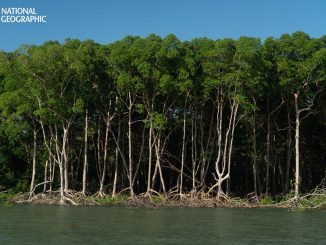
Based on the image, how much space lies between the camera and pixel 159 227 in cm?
1847

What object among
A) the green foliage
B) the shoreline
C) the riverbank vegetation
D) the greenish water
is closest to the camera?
the greenish water

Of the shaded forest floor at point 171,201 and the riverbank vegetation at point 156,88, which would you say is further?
the riverbank vegetation at point 156,88

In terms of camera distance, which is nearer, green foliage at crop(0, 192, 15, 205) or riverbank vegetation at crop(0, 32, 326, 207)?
riverbank vegetation at crop(0, 32, 326, 207)

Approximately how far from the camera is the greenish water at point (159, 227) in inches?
601

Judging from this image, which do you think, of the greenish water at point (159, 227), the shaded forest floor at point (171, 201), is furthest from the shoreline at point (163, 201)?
the greenish water at point (159, 227)

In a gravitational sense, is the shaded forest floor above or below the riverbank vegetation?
below

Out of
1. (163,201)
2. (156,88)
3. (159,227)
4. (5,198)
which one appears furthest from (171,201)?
(159,227)

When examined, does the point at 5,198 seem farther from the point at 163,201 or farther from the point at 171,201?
the point at 171,201

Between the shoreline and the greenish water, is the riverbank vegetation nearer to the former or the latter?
the shoreline

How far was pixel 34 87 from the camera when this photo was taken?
30453mm

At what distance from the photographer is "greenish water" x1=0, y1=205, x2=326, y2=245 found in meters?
15.3

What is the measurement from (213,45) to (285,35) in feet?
13.5

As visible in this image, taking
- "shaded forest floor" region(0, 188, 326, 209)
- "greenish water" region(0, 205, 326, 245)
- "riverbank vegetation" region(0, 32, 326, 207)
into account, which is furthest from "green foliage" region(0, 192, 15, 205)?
"greenish water" region(0, 205, 326, 245)

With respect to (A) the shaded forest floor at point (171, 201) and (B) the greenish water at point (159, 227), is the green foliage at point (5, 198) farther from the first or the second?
(B) the greenish water at point (159, 227)
